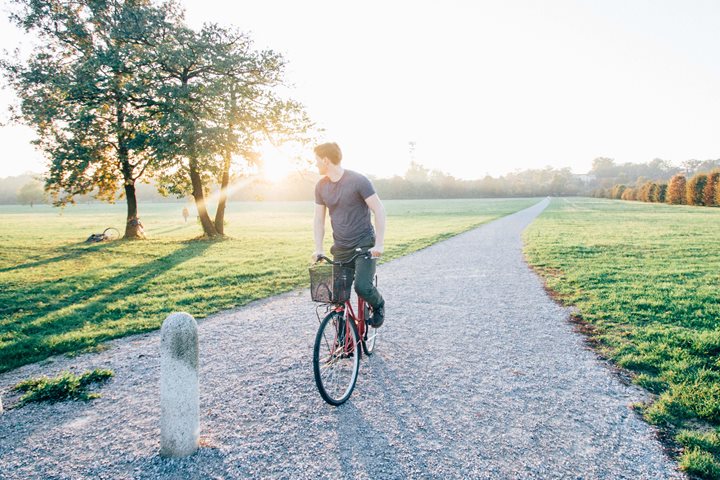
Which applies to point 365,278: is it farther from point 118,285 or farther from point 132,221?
point 132,221

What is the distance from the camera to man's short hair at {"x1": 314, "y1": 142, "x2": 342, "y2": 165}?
12.5 ft

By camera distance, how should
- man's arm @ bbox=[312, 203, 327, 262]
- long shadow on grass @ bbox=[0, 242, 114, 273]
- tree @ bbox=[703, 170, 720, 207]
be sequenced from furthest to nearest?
tree @ bbox=[703, 170, 720, 207], long shadow on grass @ bbox=[0, 242, 114, 273], man's arm @ bbox=[312, 203, 327, 262]

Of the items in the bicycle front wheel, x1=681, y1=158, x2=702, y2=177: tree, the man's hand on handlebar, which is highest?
x1=681, y1=158, x2=702, y2=177: tree

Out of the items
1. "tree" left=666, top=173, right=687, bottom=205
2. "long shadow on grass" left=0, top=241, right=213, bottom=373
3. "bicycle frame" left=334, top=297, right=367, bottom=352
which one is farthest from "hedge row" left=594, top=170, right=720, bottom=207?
"long shadow on grass" left=0, top=241, right=213, bottom=373

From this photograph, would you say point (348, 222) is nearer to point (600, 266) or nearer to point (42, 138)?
point (600, 266)

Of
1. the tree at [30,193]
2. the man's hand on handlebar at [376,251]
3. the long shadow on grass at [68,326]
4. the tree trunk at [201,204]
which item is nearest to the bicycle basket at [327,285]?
the man's hand on handlebar at [376,251]

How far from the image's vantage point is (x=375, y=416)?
3426mm

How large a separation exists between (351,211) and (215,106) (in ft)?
51.0

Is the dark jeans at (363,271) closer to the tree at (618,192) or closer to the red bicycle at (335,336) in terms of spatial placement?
the red bicycle at (335,336)

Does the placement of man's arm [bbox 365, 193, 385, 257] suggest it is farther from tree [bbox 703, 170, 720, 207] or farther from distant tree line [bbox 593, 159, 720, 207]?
tree [bbox 703, 170, 720, 207]

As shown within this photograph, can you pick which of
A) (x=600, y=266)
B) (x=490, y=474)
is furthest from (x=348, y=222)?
(x=600, y=266)

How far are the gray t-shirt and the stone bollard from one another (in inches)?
66.4

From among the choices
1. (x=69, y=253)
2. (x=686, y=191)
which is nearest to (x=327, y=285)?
(x=69, y=253)

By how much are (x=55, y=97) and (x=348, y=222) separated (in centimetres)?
1801
